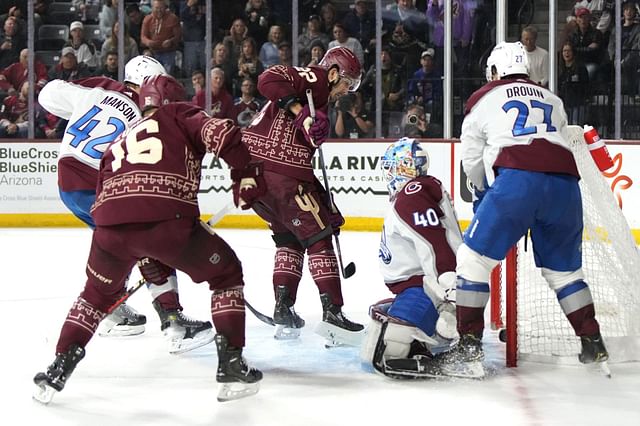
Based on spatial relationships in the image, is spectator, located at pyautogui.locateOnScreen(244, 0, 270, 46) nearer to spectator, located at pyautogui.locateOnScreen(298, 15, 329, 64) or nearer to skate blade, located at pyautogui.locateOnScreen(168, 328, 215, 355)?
spectator, located at pyautogui.locateOnScreen(298, 15, 329, 64)

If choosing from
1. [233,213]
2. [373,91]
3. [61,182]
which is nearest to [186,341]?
[61,182]

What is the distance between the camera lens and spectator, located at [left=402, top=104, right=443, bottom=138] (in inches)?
357

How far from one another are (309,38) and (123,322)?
5.43 m

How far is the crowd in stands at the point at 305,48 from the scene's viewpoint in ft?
28.7

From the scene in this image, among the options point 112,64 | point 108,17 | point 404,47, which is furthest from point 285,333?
point 108,17

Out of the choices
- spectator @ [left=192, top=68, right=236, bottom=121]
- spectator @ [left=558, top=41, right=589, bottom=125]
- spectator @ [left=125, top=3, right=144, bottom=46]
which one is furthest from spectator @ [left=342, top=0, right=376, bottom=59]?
spectator @ [left=125, top=3, right=144, bottom=46]

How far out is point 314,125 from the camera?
411 cm

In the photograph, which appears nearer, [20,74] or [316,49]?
[316,49]

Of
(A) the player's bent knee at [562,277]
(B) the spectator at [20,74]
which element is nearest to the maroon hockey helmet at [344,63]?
(A) the player's bent knee at [562,277]

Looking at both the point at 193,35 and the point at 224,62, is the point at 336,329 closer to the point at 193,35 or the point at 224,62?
the point at 224,62

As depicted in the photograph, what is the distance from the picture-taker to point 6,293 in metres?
5.70

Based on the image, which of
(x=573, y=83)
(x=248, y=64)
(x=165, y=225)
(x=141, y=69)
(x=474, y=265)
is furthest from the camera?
(x=248, y=64)

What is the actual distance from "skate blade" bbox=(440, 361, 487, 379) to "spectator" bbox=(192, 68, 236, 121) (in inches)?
249

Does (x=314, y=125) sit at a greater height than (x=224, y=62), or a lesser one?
lesser
